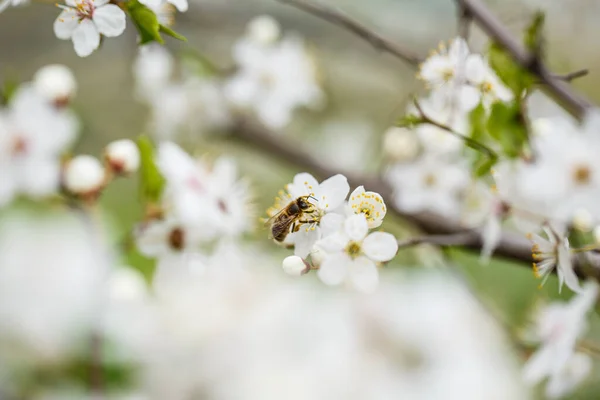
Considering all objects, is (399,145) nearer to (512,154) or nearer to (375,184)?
(375,184)

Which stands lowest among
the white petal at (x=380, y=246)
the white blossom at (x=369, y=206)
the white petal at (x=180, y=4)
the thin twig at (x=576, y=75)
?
the white petal at (x=380, y=246)

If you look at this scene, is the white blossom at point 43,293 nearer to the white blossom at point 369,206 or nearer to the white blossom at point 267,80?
the white blossom at point 267,80

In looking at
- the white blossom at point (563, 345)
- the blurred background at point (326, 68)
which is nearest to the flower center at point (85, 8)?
the white blossom at point (563, 345)

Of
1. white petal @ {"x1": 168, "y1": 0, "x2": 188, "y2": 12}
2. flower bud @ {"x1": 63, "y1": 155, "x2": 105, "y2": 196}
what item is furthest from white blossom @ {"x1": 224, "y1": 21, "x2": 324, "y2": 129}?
white petal @ {"x1": 168, "y1": 0, "x2": 188, "y2": 12}

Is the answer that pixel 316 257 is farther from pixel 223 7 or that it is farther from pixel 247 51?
pixel 223 7

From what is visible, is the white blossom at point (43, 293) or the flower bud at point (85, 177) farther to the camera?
the white blossom at point (43, 293)

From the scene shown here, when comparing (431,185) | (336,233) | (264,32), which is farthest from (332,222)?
(264,32)
